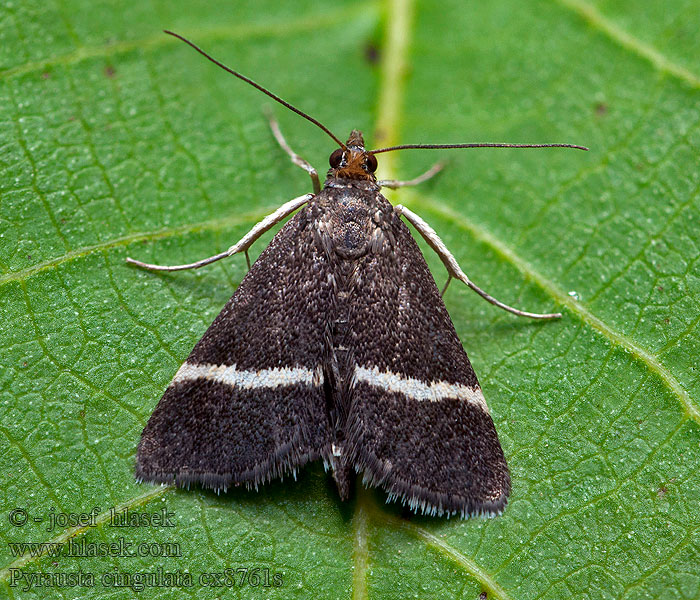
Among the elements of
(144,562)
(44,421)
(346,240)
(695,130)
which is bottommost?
(144,562)

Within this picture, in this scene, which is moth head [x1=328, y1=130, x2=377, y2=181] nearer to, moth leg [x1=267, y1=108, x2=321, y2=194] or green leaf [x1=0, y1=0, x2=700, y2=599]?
moth leg [x1=267, y1=108, x2=321, y2=194]

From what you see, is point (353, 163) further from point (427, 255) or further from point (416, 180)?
point (427, 255)

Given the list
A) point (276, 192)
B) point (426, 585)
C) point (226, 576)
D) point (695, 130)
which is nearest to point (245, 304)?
point (276, 192)

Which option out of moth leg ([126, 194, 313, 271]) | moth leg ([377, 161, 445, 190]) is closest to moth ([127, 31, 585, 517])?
moth leg ([126, 194, 313, 271])

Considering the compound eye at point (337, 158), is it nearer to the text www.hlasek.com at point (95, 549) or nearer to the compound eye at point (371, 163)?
the compound eye at point (371, 163)

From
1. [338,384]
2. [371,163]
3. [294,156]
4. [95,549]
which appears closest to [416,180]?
[371,163]

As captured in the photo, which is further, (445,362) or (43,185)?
(43,185)

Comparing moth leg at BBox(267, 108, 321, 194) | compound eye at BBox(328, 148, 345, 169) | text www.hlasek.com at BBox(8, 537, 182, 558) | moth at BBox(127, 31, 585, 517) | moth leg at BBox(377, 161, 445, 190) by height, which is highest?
compound eye at BBox(328, 148, 345, 169)

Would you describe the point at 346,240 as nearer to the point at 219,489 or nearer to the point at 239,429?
the point at 239,429
